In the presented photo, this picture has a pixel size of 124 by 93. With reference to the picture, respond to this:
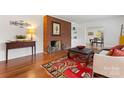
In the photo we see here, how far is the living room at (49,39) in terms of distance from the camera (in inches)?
99.7

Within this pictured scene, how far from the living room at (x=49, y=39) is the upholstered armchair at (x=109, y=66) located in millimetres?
20

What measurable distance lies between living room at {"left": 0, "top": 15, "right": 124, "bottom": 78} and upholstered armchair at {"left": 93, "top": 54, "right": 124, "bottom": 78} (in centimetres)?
2

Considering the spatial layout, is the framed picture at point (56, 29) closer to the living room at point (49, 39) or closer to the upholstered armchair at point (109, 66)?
the living room at point (49, 39)

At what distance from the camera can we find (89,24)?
2.84 m

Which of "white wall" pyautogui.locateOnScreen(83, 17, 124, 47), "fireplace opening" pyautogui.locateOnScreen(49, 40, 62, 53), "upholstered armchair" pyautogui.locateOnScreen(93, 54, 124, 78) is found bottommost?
"upholstered armchair" pyautogui.locateOnScreen(93, 54, 124, 78)

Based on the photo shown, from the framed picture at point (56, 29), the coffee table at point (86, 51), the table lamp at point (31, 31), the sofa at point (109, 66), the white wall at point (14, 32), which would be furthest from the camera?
the framed picture at point (56, 29)

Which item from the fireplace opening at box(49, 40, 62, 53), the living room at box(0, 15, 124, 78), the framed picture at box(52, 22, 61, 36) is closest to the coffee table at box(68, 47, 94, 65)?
the living room at box(0, 15, 124, 78)

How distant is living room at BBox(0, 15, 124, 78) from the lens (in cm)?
253

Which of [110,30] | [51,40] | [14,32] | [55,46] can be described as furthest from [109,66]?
[14,32]

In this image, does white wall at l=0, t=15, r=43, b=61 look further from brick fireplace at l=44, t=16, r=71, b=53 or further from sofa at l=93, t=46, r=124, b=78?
sofa at l=93, t=46, r=124, b=78

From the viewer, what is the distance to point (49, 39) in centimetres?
461

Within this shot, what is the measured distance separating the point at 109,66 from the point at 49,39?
2925 millimetres

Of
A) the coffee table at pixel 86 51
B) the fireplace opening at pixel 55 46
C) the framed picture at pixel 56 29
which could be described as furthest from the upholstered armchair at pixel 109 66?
the framed picture at pixel 56 29
